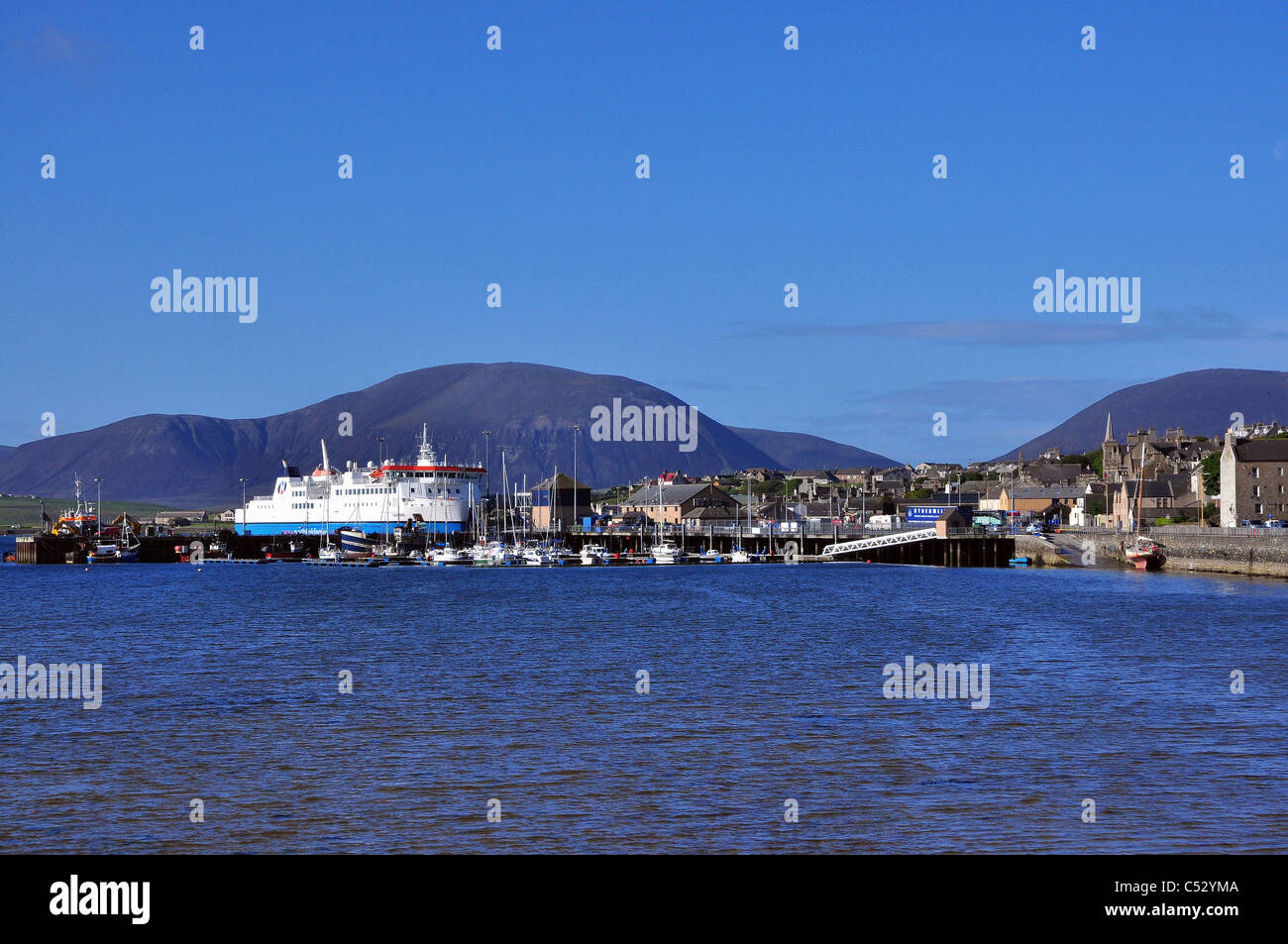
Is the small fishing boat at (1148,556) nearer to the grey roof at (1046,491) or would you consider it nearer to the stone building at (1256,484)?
the stone building at (1256,484)

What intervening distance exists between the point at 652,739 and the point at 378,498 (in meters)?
133

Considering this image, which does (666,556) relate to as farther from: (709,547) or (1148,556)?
(1148,556)

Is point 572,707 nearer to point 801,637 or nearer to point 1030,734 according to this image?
point 1030,734

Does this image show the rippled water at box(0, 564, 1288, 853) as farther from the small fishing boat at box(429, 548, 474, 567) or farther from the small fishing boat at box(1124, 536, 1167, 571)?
the small fishing boat at box(429, 548, 474, 567)

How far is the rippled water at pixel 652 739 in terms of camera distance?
55.0 feet

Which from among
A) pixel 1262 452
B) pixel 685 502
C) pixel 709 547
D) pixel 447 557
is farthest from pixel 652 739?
pixel 685 502

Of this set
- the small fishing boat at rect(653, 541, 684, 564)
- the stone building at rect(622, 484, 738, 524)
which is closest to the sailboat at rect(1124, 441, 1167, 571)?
the small fishing boat at rect(653, 541, 684, 564)

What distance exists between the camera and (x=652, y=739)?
24.0m

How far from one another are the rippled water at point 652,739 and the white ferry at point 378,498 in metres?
97.0

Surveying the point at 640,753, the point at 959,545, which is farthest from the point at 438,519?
the point at 640,753

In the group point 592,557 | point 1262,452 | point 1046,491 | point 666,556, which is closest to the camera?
point 1262,452

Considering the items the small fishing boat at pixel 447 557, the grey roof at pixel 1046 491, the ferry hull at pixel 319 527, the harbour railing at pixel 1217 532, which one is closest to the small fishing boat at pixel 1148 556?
the harbour railing at pixel 1217 532

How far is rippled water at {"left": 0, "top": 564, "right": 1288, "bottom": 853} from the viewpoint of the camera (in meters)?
16.8
